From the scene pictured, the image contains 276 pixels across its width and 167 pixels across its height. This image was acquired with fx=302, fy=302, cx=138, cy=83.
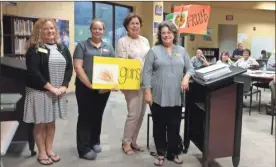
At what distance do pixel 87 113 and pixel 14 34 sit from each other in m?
3.10

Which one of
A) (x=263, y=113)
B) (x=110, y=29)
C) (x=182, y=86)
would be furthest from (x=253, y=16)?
(x=182, y=86)

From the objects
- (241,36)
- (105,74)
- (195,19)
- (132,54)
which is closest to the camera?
(105,74)

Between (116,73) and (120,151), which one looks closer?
(116,73)

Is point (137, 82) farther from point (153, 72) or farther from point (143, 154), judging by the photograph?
point (143, 154)

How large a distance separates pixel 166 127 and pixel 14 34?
3.67 m

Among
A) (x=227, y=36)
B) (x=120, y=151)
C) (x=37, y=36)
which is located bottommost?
(x=120, y=151)

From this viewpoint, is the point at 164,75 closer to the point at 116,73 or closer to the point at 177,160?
the point at 116,73

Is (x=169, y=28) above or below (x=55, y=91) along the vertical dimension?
above

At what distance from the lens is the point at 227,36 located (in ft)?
40.0

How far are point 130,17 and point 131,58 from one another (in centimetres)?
41

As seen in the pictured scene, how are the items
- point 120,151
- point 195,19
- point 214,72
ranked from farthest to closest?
1. point 195,19
2. point 120,151
3. point 214,72

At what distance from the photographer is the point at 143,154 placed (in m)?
3.20

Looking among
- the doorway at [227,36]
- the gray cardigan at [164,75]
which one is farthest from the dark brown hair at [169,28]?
the doorway at [227,36]

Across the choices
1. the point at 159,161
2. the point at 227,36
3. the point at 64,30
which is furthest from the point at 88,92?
the point at 227,36
